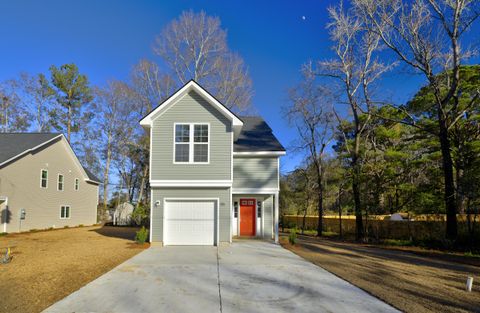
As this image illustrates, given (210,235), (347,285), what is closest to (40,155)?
(210,235)

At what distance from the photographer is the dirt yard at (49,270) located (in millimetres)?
6711

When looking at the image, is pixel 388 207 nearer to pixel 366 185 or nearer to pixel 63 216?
pixel 366 185

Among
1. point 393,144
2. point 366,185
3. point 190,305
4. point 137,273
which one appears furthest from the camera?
point 393,144

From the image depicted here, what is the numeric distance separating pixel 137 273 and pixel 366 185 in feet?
58.2

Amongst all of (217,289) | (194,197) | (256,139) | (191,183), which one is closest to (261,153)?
(256,139)

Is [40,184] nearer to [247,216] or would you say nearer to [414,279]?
[247,216]

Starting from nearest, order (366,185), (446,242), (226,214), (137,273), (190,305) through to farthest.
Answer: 1. (190,305)
2. (137,273)
3. (226,214)
4. (446,242)
5. (366,185)

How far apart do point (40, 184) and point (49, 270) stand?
1731cm

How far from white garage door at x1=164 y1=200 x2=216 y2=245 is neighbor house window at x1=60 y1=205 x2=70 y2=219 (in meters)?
16.2

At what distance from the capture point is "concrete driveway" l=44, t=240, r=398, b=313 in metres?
6.37

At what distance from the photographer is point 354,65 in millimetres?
24047

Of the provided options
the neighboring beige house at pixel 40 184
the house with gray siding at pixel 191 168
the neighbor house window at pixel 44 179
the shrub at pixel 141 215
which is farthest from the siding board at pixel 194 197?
the neighbor house window at pixel 44 179

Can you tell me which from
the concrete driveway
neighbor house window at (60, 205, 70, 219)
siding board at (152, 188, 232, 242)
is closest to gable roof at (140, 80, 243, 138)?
siding board at (152, 188, 232, 242)

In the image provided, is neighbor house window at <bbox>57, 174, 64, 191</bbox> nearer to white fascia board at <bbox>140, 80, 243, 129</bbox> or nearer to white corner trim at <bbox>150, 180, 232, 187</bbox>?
white fascia board at <bbox>140, 80, 243, 129</bbox>
